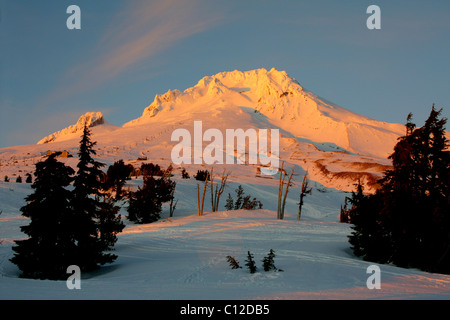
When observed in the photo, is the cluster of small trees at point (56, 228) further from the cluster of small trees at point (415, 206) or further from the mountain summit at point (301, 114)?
the mountain summit at point (301, 114)

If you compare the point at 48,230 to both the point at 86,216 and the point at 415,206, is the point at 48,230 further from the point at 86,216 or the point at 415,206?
the point at 415,206

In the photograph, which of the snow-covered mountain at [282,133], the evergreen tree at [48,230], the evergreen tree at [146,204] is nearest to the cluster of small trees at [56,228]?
the evergreen tree at [48,230]

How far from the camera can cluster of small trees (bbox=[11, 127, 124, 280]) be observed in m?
13.3

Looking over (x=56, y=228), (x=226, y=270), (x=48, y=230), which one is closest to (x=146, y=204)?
(x=56, y=228)

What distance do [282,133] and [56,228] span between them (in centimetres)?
11751

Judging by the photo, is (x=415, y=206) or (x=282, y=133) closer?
(x=415, y=206)

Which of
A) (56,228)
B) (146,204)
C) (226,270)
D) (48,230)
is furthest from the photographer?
(146,204)

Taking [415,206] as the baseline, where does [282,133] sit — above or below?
above

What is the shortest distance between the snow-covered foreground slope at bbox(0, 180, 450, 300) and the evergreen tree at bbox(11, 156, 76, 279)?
2.79ft

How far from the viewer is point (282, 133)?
12756 centimetres

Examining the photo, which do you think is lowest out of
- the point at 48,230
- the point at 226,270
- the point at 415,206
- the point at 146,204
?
the point at 226,270

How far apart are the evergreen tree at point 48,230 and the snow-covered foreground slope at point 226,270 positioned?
33.5 inches

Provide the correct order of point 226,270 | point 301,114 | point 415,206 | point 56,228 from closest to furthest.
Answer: point 226,270 < point 56,228 < point 415,206 < point 301,114

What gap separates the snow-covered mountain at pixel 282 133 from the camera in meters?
75.0
